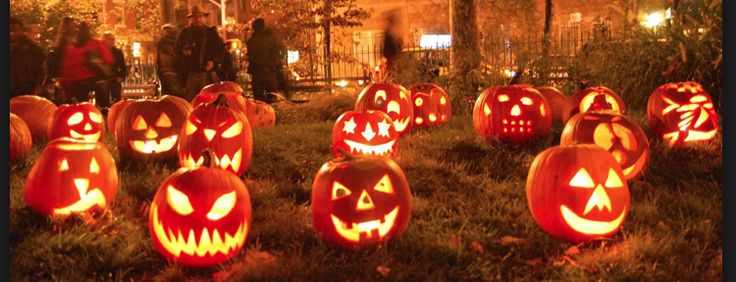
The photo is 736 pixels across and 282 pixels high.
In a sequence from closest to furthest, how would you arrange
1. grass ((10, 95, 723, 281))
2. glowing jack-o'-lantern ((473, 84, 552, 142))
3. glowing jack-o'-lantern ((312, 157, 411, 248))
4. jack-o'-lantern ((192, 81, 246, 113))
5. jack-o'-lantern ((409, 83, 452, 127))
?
grass ((10, 95, 723, 281)) → glowing jack-o'-lantern ((312, 157, 411, 248)) → glowing jack-o'-lantern ((473, 84, 552, 142)) → jack-o'-lantern ((192, 81, 246, 113)) → jack-o'-lantern ((409, 83, 452, 127))

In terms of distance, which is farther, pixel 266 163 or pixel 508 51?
pixel 508 51

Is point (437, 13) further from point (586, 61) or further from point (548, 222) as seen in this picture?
point (548, 222)

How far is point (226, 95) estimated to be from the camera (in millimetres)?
9008

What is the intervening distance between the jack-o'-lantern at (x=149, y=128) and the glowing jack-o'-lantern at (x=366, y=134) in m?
1.61

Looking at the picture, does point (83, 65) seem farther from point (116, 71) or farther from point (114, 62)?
point (116, 71)

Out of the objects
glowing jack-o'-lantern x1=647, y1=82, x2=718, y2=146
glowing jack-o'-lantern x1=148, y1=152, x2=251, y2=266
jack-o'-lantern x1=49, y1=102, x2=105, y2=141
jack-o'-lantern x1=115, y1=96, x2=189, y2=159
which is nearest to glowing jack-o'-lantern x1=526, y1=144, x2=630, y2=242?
glowing jack-o'-lantern x1=148, y1=152, x2=251, y2=266

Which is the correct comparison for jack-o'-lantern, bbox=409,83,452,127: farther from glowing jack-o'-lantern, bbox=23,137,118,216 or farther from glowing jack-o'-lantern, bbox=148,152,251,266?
glowing jack-o'-lantern, bbox=148,152,251,266

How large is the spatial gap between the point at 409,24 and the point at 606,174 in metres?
33.5

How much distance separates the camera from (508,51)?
1263cm

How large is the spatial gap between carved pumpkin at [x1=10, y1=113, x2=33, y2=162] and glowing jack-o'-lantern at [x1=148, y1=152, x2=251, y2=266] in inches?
138

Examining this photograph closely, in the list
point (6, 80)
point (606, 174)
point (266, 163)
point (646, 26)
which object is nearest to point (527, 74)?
point (646, 26)

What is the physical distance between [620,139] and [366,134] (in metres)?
2.35

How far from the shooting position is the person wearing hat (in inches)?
453

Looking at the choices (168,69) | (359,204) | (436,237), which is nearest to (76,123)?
(168,69)
